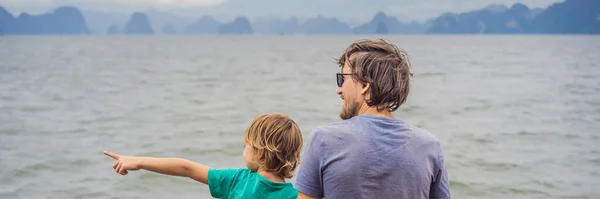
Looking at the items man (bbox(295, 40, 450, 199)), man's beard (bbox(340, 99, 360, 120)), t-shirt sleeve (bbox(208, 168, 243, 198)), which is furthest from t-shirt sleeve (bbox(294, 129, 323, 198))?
t-shirt sleeve (bbox(208, 168, 243, 198))

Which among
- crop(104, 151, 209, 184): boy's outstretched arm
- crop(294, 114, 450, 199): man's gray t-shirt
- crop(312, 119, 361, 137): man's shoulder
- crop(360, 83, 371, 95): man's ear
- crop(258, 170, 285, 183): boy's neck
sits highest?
crop(360, 83, 371, 95): man's ear

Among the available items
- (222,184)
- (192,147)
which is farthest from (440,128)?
(222,184)

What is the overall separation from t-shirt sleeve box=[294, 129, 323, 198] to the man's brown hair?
0.22 metres

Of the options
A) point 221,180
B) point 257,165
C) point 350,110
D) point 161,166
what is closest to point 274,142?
point 257,165

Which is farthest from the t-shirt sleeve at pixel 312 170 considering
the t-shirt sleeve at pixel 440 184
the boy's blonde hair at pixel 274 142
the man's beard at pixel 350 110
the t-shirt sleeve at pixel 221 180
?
the t-shirt sleeve at pixel 221 180

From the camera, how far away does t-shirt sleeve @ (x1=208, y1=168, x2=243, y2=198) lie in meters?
2.98

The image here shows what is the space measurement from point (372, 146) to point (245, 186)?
2.82 ft

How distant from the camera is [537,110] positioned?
23859 mm

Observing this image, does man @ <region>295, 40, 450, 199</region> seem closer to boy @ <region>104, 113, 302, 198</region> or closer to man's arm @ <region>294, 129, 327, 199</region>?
man's arm @ <region>294, 129, 327, 199</region>

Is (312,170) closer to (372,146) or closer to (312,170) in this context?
(312,170)

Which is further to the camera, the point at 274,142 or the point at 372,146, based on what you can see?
the point at 274,142

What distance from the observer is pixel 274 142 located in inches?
114

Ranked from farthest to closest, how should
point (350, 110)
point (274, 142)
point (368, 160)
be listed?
point (274, 142), point (350, 110), point (368, 160)

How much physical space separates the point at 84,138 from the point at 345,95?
15.7m
